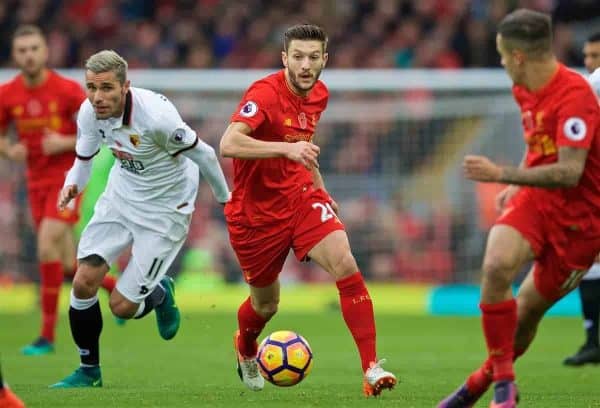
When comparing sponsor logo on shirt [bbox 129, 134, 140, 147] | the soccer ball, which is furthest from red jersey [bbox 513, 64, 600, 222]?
sponsor logo on shirt [bbox 129, 134, 140, 147]

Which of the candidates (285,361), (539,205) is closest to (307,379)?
(285,361)

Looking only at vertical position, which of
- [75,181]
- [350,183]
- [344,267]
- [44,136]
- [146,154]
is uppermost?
[350,183]

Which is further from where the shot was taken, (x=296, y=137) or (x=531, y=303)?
(x=296, y=137)

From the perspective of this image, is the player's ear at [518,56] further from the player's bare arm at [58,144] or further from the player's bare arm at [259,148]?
the player's bare arm at [58,144]

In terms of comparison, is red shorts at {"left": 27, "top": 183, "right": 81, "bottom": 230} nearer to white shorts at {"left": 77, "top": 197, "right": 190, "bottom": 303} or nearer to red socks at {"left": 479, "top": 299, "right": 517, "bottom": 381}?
white shorts at {"left": 77, "top": 197, "right": 190, "bottom": 303}

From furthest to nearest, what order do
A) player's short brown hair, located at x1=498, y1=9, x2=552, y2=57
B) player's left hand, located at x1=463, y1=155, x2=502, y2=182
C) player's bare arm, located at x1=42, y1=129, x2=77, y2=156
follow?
player's bare arm, located at x1=42, y1=129, x2=77, y2=156, player's short brown hair, located at x1=498, y1=9, x2=552, y2=57, player's left hand, located at x1=463, y1=155, x2=502, y2=182

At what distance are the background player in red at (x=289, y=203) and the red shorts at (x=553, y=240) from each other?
151 centimetres

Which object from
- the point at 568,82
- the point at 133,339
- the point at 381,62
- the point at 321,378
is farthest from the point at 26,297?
the point at 568,82

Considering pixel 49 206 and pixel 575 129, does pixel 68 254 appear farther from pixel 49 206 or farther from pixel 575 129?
Answer: pixel 575 129

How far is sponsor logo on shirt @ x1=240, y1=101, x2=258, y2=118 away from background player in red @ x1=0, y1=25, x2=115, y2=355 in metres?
4.36

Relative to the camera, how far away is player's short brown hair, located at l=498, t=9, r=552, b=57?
6.61m

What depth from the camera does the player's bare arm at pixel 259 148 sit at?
7281 mm

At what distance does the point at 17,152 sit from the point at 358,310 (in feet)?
17.6

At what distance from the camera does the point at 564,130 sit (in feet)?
21.3
